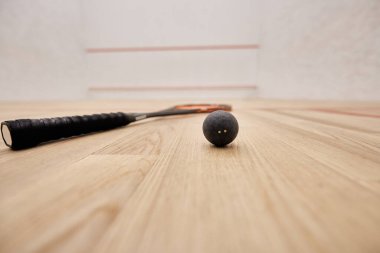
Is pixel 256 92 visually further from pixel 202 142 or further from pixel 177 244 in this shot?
pixel 177 244

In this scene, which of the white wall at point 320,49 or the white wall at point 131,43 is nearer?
the white wall at point 320,49

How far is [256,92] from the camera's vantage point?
17.4 feet

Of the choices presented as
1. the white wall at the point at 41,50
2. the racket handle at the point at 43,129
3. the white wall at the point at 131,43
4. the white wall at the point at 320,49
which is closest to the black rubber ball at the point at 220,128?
the racket handle at the point at 43,129

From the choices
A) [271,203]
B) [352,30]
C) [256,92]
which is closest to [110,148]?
[271,203]

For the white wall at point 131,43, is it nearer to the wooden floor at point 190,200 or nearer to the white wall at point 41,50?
the white wall at point 41,50

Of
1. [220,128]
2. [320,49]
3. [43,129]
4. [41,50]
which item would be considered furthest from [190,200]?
[41,50]

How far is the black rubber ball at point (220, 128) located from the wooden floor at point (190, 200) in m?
0.03

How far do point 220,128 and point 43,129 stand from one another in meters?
0.50

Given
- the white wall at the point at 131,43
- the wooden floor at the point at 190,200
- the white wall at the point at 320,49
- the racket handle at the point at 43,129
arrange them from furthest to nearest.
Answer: the white wall at the point at 131,43
the white wall at the point at 320,49
the racket handle at the point at 43,129
the wooden floor at the point at 190,200

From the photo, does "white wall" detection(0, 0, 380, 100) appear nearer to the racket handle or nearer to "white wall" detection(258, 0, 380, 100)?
"white wall" detection(258, 0, 380, 100)

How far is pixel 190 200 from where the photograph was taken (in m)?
0.43

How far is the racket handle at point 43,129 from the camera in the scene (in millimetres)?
772

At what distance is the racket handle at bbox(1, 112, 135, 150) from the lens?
772mm

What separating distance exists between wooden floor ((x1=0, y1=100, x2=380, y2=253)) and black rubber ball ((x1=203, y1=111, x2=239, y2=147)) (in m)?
0.03
